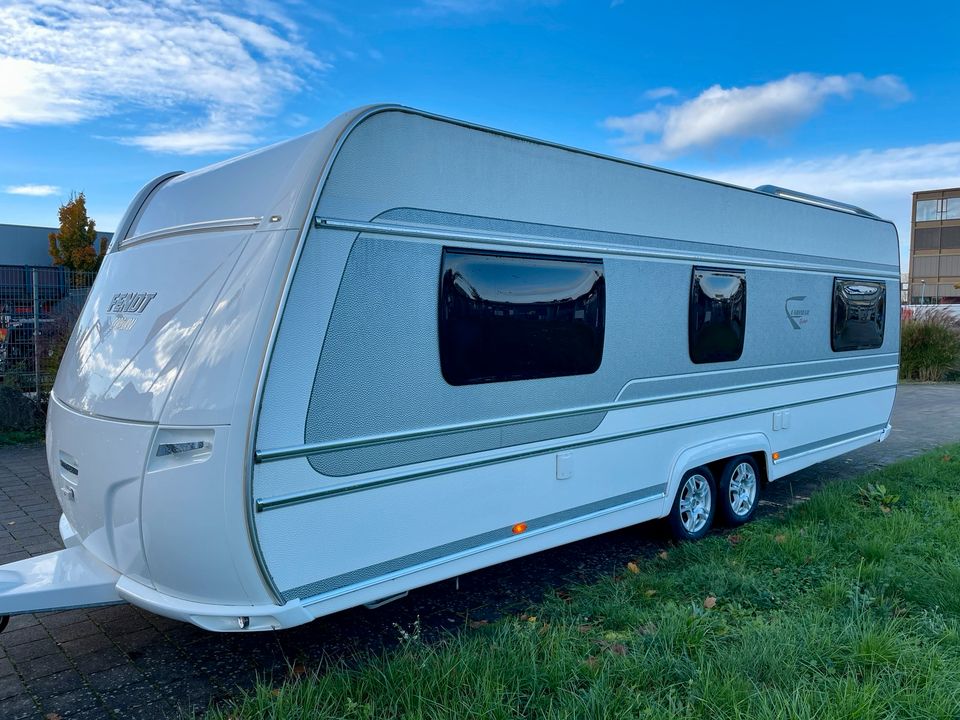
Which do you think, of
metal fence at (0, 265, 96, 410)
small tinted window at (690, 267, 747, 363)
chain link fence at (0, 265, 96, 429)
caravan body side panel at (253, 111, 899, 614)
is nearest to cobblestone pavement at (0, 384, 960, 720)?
caravan body side panel at (253, 111, 899, 614)

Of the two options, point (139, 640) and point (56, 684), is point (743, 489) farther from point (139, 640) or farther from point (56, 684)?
point (56, 684)

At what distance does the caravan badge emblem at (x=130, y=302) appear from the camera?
3.58 m

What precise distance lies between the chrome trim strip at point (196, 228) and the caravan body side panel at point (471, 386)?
0.38 metres

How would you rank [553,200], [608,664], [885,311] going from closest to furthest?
[608,664] < [553,200] < [885,311]

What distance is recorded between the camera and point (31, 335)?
31.7 feet

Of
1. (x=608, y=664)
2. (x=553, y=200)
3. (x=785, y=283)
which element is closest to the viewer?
(x=608, y=664)

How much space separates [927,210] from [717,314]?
6151 cm

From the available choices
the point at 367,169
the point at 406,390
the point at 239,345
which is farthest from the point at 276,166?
the point at 406,390

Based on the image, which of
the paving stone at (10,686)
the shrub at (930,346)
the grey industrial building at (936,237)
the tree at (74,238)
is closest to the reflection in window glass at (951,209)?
the grey industrial building at (936,237)

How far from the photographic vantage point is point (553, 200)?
4336 millimetres

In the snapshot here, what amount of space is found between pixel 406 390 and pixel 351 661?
4.84 feet

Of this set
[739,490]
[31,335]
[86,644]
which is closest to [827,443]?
[739,490]

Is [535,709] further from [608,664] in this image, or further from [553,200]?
[553,200]

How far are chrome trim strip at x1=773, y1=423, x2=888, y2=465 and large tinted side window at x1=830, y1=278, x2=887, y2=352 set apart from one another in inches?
33.8
